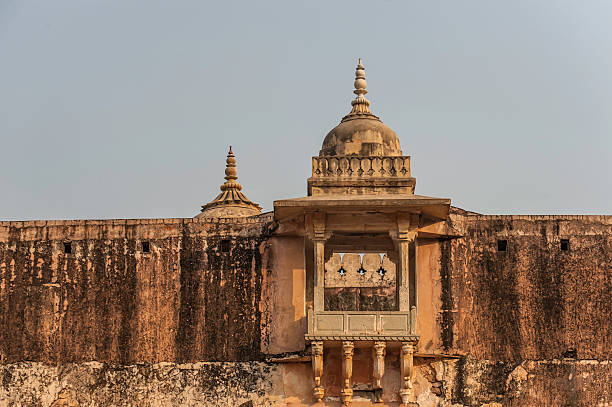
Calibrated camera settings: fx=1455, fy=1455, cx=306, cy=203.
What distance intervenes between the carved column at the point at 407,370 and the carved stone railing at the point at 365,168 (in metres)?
2.82

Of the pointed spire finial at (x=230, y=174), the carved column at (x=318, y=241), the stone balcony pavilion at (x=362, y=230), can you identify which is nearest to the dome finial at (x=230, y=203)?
the pointed spire finial at (x=230, y=174)

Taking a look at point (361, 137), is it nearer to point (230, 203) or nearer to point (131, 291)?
point (131, 291)

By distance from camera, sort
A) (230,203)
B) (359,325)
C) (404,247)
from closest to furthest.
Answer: (359,325) → (404,247) → (230,203)

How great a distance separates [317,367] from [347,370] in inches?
17.0

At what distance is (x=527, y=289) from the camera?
70.9ft

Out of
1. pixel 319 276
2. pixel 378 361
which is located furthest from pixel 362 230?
pixel 378 361

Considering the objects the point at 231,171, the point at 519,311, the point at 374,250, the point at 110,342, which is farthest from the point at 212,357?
the point at 231,171

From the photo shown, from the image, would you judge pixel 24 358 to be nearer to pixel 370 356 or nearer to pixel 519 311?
pixel 370 356

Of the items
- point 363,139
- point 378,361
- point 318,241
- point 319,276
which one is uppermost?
point 363,139

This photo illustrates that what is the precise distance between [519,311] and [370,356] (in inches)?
91.7

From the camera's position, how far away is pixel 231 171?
29344 millimetres

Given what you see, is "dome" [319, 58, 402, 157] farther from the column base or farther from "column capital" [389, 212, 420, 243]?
the column base

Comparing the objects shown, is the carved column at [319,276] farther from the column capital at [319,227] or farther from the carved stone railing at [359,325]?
the carved stone railing at [359,325]

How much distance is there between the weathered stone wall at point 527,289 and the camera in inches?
844
